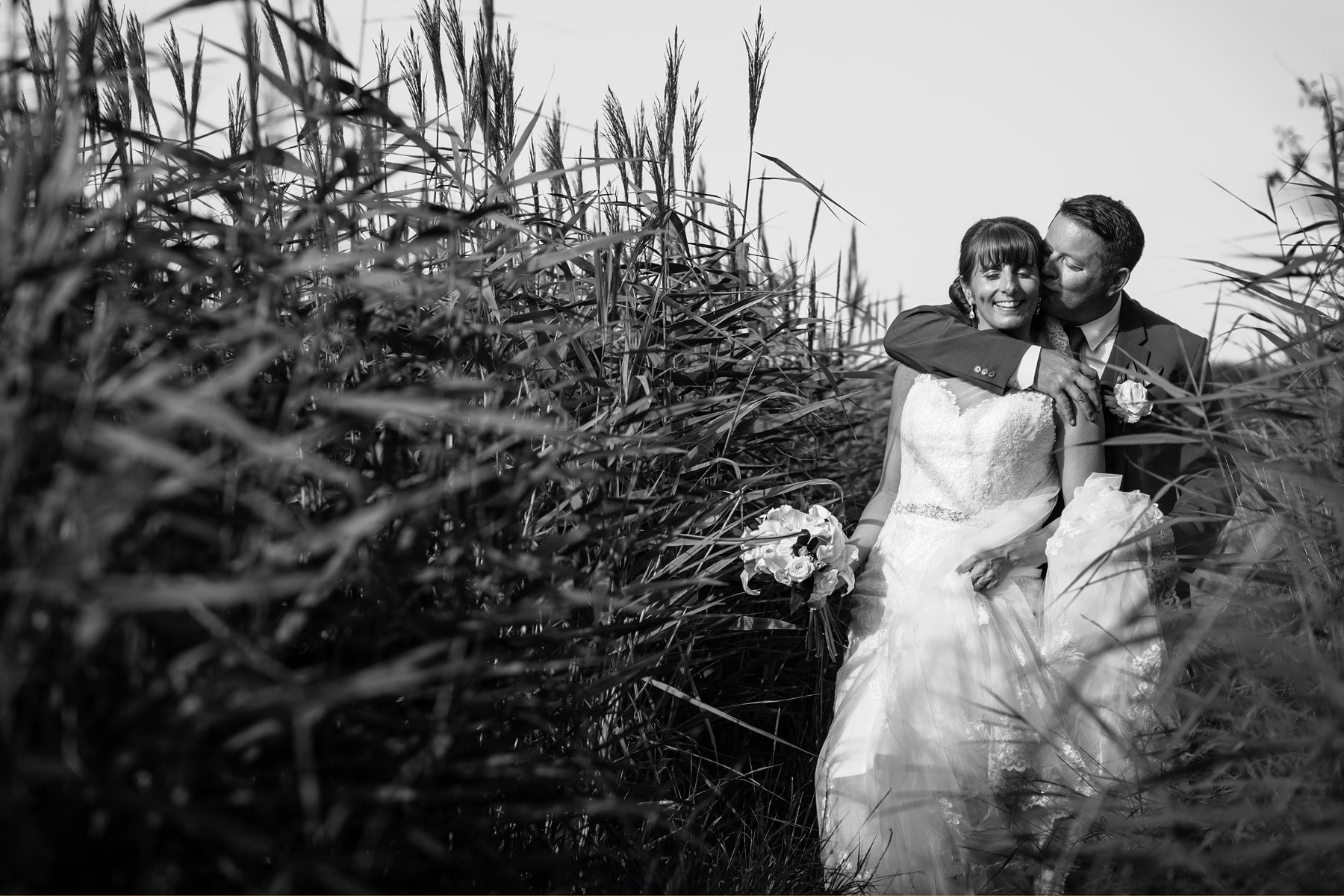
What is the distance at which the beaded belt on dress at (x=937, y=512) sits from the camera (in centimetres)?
268

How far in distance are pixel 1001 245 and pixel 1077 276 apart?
0.26 metres

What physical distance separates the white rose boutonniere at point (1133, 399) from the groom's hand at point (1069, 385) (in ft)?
0.25

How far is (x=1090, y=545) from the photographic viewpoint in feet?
7.67

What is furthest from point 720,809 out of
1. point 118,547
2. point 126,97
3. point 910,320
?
point 126,97

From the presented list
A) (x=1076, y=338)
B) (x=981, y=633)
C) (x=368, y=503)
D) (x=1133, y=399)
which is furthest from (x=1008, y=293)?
(x=368, y=503)

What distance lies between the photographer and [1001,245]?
106 inches

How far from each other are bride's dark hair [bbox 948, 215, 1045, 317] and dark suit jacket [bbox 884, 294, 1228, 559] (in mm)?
185

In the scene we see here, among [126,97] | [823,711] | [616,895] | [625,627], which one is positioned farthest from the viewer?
[823,711]

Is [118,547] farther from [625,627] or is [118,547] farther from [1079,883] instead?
[1079,883]

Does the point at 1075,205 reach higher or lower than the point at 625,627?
higher

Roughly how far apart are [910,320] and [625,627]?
1.76 metres

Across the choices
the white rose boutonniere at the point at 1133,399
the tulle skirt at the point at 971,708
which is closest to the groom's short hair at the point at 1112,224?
the white rose boutonniere at the point at 1133,399

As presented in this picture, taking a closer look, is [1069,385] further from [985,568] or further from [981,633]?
[981,633]

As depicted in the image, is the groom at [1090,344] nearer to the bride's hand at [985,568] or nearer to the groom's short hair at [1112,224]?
the groom's short hair at [1112,224]
